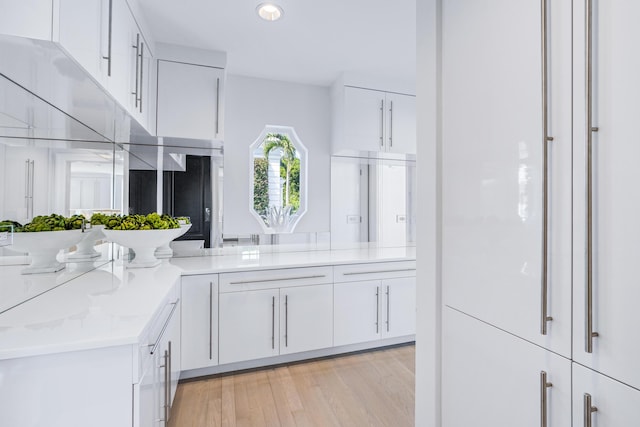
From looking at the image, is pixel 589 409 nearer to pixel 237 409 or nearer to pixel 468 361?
pixel 468 361

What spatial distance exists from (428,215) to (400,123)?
6.49 feet

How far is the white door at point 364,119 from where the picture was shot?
2.87 metres

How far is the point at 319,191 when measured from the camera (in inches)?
124

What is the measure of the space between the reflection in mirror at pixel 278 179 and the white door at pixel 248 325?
0.78 metres

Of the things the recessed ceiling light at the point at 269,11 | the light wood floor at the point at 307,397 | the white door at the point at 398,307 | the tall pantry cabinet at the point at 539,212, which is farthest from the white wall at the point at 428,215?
the white door at the point at 398,307

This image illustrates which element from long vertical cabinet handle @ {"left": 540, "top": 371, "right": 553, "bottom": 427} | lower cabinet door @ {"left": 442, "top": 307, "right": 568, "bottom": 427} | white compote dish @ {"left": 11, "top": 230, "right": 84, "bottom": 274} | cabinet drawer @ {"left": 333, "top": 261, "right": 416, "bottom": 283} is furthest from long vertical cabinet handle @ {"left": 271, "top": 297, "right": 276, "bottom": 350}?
long vertical cabinet handle @ {"left": 540, "top": 371, "right": 553, "bottom": 427}

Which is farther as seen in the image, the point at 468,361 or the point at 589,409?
the point at 468,361

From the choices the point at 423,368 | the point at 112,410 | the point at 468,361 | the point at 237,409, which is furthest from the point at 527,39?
the point at 237,409

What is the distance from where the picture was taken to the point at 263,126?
2969 millimetres

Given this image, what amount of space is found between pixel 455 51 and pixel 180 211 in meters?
2.34

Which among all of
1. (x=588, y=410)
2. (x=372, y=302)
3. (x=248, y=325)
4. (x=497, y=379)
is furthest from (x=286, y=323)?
(x=588, y=410)

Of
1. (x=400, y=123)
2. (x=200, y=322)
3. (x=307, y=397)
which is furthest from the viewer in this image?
(x=400, y=123)

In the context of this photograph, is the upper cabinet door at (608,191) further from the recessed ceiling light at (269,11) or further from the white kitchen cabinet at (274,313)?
the white kitchen cabinet at (274,313)

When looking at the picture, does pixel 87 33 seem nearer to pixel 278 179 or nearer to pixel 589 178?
pixel 589 178
